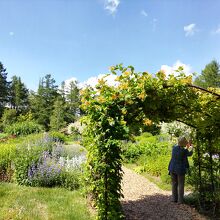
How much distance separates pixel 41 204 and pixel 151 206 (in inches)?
90.7

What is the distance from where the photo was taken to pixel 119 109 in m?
4.17

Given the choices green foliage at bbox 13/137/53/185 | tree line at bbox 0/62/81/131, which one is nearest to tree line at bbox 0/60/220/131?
tree line at bbox 0/62/81/131

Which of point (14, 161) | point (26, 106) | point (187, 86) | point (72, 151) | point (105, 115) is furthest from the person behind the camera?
point (26, 106)

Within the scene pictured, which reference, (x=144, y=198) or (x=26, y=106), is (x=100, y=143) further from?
(x=26, y=106)

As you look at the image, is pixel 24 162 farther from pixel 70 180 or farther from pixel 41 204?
pixel 41 204

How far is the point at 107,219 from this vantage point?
4238 millimetres

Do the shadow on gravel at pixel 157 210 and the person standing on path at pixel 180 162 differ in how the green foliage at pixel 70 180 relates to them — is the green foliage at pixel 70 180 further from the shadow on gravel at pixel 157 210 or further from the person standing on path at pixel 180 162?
the person standing on path at pixel 180 162

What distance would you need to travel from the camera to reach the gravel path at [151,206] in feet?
17.6

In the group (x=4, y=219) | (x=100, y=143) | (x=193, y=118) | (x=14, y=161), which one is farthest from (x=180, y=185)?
(x=14, y=161)

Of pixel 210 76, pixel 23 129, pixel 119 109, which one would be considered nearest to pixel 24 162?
pixel 119 109

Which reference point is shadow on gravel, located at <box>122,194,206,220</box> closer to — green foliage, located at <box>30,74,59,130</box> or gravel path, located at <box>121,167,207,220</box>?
gravel path, located at <box>121,167,207,220</box>

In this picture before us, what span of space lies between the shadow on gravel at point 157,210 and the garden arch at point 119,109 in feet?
3.70

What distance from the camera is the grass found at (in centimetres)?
477

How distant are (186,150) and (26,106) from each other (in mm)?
45863
